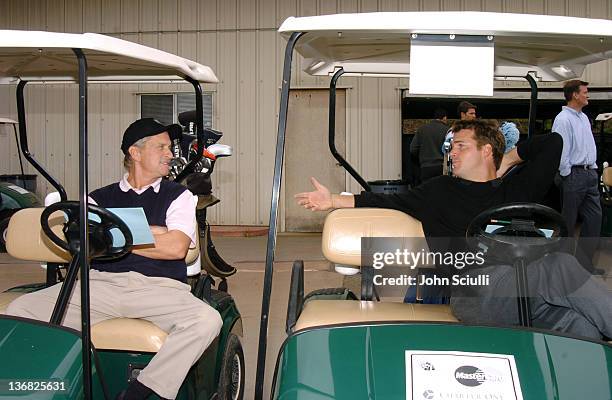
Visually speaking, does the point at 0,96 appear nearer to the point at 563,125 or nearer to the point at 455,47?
the point at 563,125

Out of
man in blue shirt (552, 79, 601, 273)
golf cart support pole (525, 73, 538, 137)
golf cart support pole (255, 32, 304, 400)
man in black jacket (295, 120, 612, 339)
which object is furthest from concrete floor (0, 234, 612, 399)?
man in blue shirt (552, 79, 601, 273)

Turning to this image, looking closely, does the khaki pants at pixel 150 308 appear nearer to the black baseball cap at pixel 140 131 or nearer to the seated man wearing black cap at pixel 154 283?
the seated man wearing black cap at pixel 154 283

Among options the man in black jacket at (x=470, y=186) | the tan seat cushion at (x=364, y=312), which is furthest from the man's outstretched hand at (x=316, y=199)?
the tan seat cushion at (x=364, y=312)

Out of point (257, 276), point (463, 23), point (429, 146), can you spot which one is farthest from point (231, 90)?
point (463, 23)

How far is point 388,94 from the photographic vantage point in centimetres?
1048

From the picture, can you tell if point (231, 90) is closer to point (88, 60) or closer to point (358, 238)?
point (88, 60)

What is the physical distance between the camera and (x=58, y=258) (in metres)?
3.19

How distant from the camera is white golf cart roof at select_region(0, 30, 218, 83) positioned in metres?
2.14

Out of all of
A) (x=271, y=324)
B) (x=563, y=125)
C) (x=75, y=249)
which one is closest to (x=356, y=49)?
(x=75, y=249)

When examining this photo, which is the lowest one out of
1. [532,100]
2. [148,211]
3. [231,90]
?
[148,211]

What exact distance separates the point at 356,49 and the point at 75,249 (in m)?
1.29

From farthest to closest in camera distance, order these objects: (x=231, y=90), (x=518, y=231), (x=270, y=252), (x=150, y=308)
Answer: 1. (x=231, y=90)
2. (x=150, y=308)
3. (x=518, y=231)
4. (x=270, y=252)

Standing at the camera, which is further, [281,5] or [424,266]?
[281,5]

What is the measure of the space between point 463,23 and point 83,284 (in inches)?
51.7
